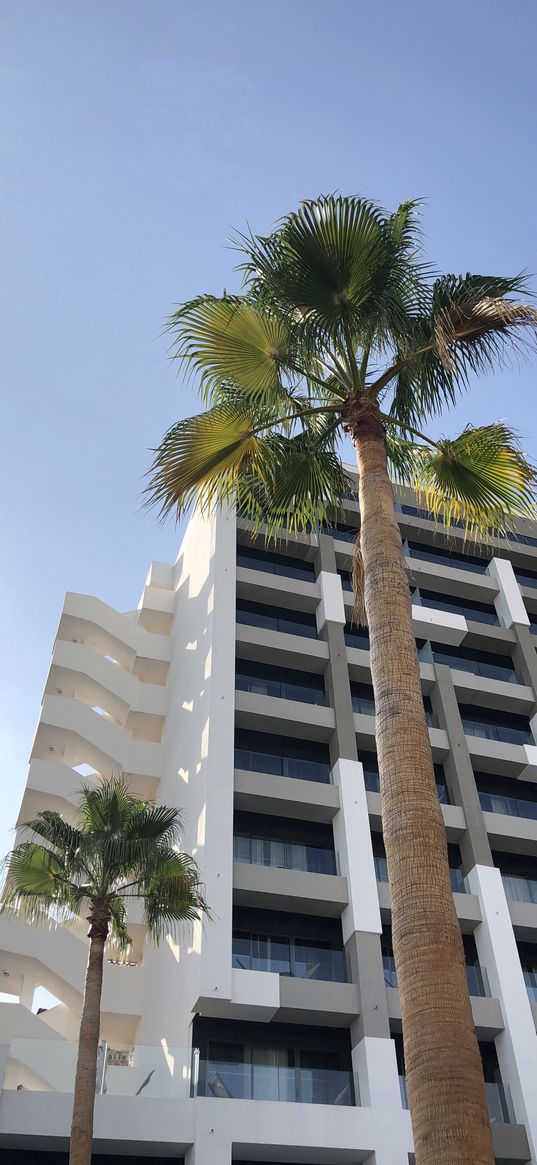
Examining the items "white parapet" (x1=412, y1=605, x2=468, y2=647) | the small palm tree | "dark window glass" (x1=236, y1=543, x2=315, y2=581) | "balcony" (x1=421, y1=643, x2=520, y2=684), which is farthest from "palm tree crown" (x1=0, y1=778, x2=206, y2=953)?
"white parapet" (x1=412, y1=605, x2=468, y2=647)

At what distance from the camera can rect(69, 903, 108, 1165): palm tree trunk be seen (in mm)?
13422

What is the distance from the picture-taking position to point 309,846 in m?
27.6

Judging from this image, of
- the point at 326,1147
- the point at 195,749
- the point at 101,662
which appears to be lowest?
the point at 326,1147

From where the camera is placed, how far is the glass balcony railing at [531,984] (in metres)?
25.0

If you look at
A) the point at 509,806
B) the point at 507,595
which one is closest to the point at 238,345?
the point at 509,806

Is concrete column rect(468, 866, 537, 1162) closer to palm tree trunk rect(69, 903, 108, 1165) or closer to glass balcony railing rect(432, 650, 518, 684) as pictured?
glass balcony railing rect(432, 650, 518, 684)

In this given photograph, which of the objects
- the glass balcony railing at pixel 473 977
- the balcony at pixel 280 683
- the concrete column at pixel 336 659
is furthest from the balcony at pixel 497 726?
the glass balcony railing at pixel 473 977

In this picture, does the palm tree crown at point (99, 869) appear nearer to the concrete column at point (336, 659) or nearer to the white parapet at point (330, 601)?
Answer: the concrete column at point (336, 659)

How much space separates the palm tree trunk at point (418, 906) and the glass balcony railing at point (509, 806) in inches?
942

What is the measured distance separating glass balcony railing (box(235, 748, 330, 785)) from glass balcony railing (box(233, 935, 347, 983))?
16.7 feet

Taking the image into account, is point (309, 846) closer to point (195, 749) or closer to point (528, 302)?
point (195, 749)

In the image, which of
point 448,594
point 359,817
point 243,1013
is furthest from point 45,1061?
point 448,594

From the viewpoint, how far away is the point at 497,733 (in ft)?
106

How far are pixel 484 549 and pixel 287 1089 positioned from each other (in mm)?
22653
